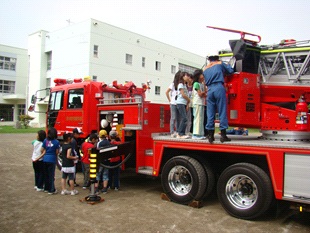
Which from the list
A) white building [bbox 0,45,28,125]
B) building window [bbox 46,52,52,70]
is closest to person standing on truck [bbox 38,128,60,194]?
building window [bbox 46,52,52,70]

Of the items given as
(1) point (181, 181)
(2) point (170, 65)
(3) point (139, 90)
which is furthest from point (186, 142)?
(2) point (170, 65)

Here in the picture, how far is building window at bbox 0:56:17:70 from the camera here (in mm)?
46469

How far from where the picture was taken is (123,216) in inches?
212

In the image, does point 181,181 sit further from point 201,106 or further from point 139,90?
point 139,90

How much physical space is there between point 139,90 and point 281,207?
6.37 meters

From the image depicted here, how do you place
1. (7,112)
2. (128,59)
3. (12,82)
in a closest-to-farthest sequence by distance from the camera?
(128,59) → (12,82) → (7,112)

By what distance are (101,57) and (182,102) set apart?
23.6m

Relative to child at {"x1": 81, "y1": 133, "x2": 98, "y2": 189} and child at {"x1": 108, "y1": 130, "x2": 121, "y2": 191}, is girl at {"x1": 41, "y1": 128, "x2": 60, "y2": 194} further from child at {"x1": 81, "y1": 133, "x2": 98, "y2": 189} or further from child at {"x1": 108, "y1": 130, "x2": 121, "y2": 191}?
child at {"x1": 108, "y1": 130, "x2": 121, "y2": 191}

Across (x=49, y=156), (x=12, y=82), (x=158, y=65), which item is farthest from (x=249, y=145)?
(x=12, y=82)

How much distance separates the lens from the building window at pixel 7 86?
Answer: 4650cm

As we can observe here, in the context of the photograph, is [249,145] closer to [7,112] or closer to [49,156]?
[49,156]

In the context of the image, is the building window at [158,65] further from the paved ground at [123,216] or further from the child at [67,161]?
the child at [67,161]

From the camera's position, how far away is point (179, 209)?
5758mm

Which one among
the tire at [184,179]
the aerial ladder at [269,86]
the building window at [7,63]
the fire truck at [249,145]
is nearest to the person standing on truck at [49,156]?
the fire truck at [249,145]
